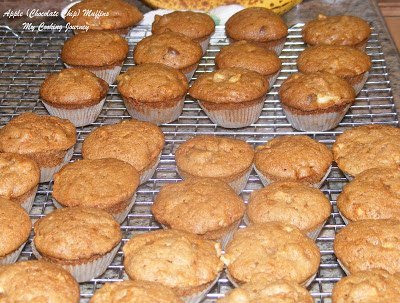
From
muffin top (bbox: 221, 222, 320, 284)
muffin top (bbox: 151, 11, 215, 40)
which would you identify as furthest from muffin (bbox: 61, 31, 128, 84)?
muffin top (bbox: 221, 222, 320, 284)

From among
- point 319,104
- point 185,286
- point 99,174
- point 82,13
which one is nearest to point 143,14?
point 82,13

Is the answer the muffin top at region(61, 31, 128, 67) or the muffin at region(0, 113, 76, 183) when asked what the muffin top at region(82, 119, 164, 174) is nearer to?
the muffin at region(0, 113, 76, 183)

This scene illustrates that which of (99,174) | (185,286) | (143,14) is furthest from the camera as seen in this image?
(143,14)

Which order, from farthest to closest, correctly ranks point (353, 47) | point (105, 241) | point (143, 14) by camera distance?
point (143, 14) → point (353, 47) → point (105, 241)

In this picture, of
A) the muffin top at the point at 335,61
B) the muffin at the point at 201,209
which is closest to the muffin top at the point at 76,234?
the muffin at the point at 201,209

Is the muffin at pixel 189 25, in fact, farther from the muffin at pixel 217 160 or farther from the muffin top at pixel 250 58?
the muffin at pixel 217 160

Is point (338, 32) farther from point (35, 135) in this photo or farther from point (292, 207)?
point (35, 135)

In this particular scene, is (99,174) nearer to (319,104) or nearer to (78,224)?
(78,224)
